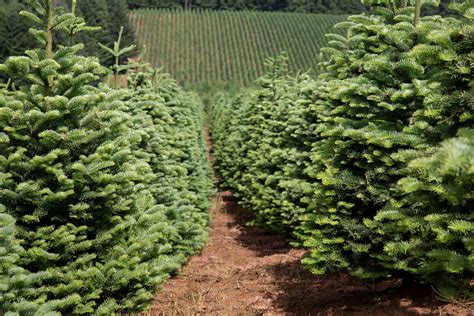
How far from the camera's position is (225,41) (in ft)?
243

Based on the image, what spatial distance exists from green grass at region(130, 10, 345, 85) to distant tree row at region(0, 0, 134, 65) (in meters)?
6.50

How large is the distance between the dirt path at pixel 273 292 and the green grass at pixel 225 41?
50655 millimetres

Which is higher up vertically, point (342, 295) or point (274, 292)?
point (342, 295)

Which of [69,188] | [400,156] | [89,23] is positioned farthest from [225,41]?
[400,156]

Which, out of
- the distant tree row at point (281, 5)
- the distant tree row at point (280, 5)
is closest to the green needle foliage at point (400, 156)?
the distant tree row at point (281, 5)

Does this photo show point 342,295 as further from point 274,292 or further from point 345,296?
point 274,292

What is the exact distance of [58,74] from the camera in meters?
5.02

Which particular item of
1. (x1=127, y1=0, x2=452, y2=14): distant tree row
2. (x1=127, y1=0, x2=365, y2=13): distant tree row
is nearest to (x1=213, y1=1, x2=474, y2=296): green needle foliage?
(x1=127, y1=0, x2=452, y2=14): distant tree row

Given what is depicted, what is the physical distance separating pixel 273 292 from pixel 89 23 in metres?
54.0

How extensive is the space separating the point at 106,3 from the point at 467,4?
63879 mm

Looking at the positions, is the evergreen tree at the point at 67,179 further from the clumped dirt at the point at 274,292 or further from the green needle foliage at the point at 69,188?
the clumped dirt at the point at 274,292

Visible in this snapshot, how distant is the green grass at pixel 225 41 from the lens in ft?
213

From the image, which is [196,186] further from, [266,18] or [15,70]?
[266,18]

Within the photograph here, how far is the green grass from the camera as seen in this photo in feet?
213
